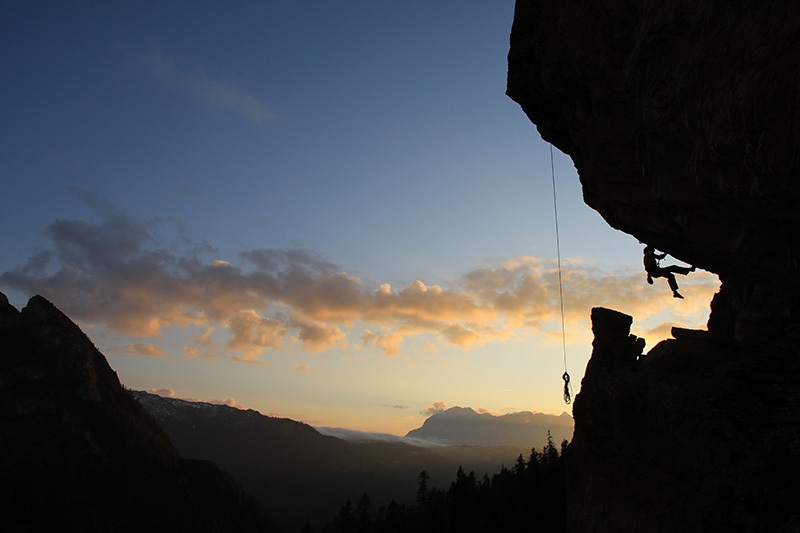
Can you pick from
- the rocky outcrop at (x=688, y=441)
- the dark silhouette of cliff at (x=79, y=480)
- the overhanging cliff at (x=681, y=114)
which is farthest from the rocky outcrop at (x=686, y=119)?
the dark silhouette of cliff at (x=79, y=480)

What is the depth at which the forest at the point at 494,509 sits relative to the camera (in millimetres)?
61344

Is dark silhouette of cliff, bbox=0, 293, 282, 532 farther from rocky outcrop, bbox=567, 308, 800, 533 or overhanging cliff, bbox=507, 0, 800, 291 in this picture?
overhanging cliff, bbox=507, 0, 800, 291

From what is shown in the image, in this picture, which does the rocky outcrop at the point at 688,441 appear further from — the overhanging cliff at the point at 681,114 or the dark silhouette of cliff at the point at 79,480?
the dark silhouette of cliff at the point at 79,480

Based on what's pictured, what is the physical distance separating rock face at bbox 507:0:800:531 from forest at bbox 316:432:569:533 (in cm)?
2707

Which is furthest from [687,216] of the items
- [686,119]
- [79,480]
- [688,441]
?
[79,480]

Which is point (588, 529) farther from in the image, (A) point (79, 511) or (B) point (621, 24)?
(A) point (79, 511)

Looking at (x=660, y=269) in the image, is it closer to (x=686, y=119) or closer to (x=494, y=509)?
(x=686, y=119)

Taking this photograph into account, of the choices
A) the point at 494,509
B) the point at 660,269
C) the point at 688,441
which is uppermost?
the point at 660,269

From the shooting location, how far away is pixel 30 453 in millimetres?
174375

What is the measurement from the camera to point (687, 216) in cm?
1891

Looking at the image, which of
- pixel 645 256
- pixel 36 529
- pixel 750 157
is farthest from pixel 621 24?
pixel 36 529

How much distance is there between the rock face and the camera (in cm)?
1241

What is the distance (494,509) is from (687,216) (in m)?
69.9

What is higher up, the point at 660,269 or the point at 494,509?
the point at 660,269
